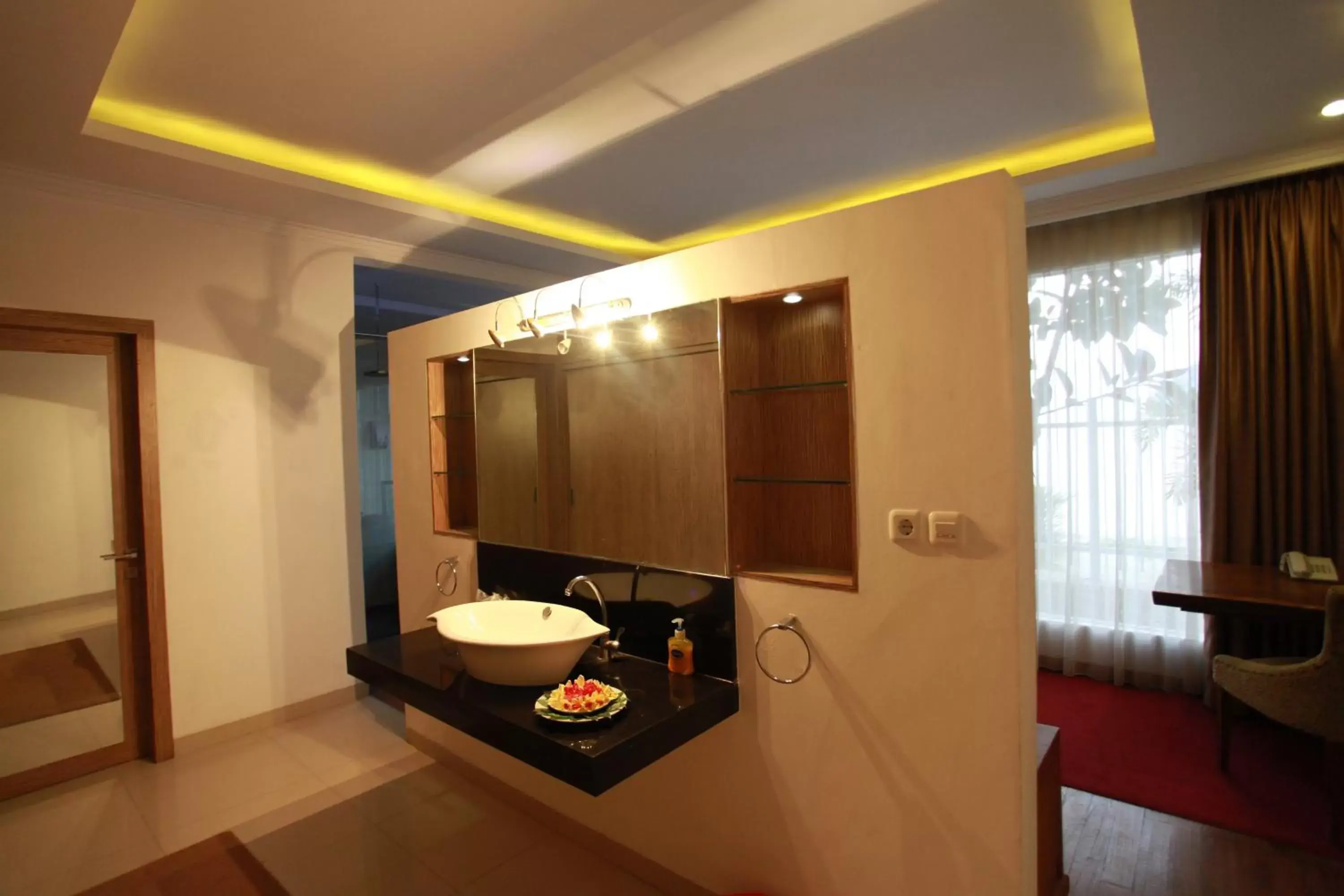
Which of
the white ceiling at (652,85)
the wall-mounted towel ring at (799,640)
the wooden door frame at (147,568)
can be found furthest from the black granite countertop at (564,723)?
the white ceiling at (652,85)

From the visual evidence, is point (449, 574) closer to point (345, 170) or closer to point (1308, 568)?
point (345, 170)

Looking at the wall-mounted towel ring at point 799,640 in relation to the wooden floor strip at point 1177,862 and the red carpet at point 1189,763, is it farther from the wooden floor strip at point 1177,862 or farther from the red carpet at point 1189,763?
the wooden floor strip at point 1177,862

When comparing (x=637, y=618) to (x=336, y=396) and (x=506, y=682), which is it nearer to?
(x=506, y=682)

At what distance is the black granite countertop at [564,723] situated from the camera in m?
1.59

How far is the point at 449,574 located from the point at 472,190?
1.97 metres

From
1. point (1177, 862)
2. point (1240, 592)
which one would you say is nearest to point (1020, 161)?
point (1240, 592)

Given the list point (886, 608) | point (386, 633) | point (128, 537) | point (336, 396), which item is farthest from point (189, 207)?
point (886, 608)

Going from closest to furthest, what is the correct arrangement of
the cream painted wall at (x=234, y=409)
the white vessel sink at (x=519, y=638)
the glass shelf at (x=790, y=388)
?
the glass shelf at (x=790, y=388)
the white vessel sink at (x=519, y=638)
the cream painted wall at (x=234, y=409)

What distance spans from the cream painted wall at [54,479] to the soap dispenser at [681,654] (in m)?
2.78

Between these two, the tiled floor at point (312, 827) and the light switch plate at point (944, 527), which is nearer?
the light switch plate at point (944, 527)

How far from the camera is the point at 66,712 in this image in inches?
115

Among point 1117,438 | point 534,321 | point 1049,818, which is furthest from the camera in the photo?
point 1117,438

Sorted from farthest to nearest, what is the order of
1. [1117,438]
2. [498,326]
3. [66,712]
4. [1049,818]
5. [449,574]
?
[1117,438] < [449,574] < [66,712] < [498,326] < [1049,818]

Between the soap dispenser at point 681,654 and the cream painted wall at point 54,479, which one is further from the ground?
the cream painted wall at point 54,479
